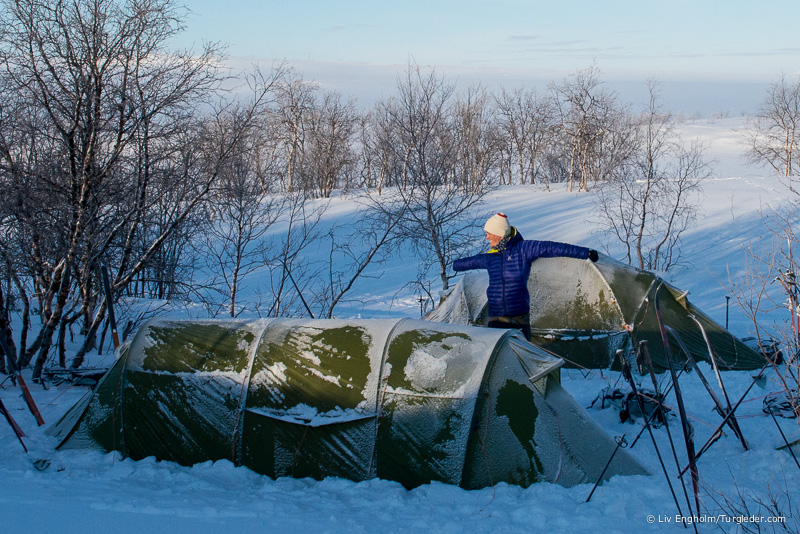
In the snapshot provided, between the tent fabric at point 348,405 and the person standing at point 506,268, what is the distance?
1.57 metres

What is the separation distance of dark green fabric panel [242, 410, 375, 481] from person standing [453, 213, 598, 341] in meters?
2.34

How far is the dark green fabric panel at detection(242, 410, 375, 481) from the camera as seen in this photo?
5.45m

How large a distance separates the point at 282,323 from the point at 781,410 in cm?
518

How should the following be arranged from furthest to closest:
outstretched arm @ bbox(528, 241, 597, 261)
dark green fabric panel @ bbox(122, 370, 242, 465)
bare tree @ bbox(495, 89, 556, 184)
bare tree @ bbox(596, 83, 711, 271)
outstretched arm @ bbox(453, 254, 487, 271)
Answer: bare tree @ bbox(495, 89, 556, 184), bare tree @ bbox(596, 83, 711, 271), outstretched arm @ bbox(453, 254, 487, 271), outstretched arm @ bbox(528, 241, 597, 261), dark green fabric panel @ bbox(122, 370, 242, 465)

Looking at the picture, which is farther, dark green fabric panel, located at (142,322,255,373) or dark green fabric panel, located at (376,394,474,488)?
dark green fabric panel, located at (142,322,255,373)

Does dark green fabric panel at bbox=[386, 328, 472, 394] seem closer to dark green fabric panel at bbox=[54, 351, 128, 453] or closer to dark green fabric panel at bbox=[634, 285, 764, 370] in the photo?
dark green fabric panel at bbox=[54, 351, 128, 453]

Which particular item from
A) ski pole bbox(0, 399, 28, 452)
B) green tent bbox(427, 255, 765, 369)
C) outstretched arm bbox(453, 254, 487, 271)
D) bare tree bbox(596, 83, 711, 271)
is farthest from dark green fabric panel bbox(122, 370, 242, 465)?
bare tree bbox(596, 83, 711, 271)

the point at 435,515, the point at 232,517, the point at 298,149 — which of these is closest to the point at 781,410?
the point at 435,515

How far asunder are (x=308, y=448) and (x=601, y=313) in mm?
5380

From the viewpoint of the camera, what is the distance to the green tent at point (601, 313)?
9.06 metres

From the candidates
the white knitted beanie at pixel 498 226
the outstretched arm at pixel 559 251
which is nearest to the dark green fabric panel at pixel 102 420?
the white knitted beanie at pixel 498 226

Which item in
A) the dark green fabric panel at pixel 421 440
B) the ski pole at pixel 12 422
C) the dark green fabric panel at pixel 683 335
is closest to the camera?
the dark green fabric panel at pixel 421 440

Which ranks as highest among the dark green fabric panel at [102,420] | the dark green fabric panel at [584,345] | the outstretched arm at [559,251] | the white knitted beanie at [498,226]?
the white knitted beanie at [498,226]

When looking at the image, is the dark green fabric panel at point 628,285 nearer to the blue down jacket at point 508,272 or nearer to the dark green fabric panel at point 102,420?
the blue down jacket at point 508,272
